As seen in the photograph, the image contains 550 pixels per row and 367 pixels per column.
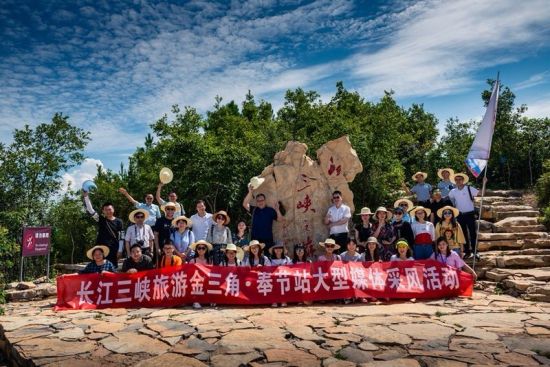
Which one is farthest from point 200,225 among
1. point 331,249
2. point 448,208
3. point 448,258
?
point 448,208

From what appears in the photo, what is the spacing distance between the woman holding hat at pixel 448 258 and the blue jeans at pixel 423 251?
0.43ft

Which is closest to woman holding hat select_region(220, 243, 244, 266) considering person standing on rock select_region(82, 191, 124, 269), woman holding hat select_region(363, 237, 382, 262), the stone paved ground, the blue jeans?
the stone paved ground

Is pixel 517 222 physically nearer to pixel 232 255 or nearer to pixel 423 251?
pixel 423 251

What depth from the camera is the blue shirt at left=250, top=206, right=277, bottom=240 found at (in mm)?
8303

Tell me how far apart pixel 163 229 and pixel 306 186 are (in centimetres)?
326

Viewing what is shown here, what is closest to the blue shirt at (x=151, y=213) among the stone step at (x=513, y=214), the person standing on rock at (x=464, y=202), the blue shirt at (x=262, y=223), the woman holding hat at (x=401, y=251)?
the blue shirt at (x=262, y=223)

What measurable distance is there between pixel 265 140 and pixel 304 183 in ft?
26.5

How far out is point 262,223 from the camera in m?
8.33

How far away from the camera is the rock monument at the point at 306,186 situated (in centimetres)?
930

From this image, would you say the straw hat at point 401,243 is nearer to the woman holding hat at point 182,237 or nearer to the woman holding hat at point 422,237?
the woman holding hat at point 422,237

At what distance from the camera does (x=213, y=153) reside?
52.1 ft

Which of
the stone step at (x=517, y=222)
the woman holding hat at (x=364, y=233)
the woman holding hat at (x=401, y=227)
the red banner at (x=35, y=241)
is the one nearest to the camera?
the woman holding hat at (x=401, y=227)

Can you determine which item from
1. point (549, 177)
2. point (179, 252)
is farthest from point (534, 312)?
point (549, 177)

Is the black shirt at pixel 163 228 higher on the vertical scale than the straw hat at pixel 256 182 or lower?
lower
